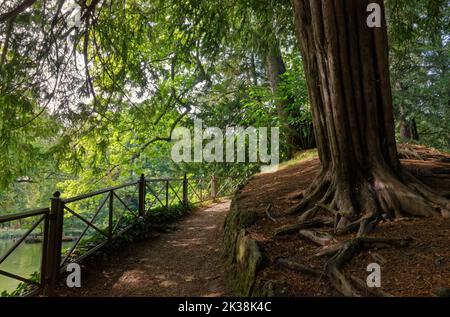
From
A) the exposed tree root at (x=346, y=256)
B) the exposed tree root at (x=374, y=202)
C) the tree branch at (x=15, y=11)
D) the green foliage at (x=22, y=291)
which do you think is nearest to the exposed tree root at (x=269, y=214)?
the exposed tree root at (x=374, y=202)

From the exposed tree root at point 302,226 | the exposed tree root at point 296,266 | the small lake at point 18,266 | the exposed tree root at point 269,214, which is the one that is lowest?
the small lake at point 18,266

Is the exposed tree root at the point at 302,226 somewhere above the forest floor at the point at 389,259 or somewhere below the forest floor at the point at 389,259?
above

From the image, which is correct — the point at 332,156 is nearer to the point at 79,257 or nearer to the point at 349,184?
the point at 349,184

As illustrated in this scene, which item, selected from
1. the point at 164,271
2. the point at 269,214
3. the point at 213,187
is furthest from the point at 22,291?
the point at 213,187

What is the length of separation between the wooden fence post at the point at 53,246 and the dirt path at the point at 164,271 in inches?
9.3

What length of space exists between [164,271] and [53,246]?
64.8 inches

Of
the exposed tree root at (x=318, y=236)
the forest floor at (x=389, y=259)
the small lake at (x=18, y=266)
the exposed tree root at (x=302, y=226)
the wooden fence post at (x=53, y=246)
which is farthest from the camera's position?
the small lake at (x=18, y=266)

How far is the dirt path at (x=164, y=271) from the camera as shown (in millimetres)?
4105

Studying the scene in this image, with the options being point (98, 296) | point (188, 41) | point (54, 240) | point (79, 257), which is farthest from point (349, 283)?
point (188, 41)

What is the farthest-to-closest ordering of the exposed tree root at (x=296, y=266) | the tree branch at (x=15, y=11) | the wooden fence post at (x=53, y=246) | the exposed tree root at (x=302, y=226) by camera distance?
the tree branch at (x=15, y=11) < the wooden fence post at (x=53, y=246) < the exposed tree root at (x=302, y=226) < the exposed tree root at (x=296, y=266)

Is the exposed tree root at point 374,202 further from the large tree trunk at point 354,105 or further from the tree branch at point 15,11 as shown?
the tree branch at point 15,11

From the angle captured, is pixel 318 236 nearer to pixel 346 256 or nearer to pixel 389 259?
pixel 346 256

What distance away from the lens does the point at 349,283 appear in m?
2.58
